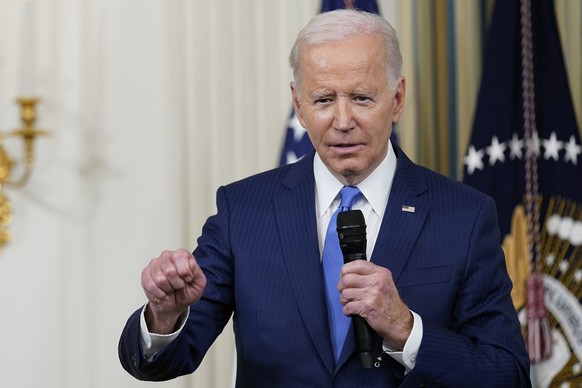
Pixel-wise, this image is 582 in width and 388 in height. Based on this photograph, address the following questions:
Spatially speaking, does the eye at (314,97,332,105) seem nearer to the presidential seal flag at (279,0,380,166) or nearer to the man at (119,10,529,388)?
the man at (119,10,529,388)

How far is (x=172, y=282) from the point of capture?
2072 millimetres

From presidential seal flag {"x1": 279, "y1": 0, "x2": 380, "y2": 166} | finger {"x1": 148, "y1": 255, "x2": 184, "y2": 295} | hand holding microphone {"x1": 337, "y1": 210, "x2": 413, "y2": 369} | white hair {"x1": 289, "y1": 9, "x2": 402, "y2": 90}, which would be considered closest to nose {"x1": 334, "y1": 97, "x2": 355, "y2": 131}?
white hair {"x1": 289, "y1": 9, "x2": 402, "y2": 90}

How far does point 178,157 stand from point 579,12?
69.3 inches

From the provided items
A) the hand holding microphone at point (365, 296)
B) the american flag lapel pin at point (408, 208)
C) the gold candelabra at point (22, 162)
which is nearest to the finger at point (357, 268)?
the hand holding microphone at point (365, 296)

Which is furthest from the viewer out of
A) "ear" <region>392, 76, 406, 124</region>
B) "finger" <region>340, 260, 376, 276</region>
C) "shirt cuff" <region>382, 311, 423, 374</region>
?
"ear" <region>392, 76, 406, 124</region>

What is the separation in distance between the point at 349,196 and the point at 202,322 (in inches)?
17.4

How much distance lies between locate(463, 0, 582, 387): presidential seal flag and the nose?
180 cm

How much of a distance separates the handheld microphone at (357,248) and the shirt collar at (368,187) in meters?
0.32

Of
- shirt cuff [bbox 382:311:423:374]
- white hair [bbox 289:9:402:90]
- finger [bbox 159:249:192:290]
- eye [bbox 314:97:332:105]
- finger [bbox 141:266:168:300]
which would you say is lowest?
shirt cuff [bbox 382:311:423:374]

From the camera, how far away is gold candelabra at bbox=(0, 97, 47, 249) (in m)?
3.86

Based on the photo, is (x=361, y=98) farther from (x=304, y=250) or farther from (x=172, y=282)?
(x=172, y=282)

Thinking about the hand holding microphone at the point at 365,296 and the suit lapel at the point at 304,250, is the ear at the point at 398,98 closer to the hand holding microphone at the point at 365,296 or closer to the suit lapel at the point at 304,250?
the suit lapel at the point at 304,250

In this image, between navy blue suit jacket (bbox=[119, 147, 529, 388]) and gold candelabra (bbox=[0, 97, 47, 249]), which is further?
gold candelabra (bbox=[0, 97, 47, 249])

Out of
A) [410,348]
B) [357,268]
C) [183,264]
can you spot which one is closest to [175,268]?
[183,264]
